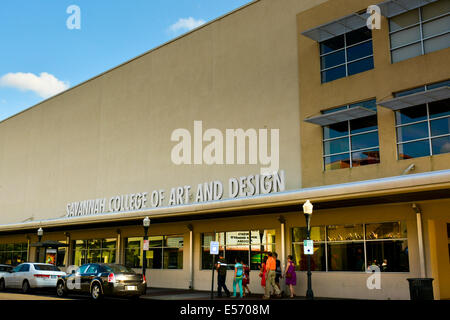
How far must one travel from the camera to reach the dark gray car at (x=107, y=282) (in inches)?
754

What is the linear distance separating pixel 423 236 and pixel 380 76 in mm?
6779

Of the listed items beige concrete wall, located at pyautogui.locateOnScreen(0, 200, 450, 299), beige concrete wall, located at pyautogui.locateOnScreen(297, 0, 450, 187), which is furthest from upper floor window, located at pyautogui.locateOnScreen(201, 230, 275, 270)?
beige concrete wall, located at pyautogui.locateOnScreen(297, 0, 450, 187)

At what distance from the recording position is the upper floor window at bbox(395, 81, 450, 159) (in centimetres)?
1906

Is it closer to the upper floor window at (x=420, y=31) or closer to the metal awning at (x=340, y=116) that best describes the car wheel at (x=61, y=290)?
the metal awning at (x=340, y=116)

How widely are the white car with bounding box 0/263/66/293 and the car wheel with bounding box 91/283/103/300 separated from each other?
5.19m

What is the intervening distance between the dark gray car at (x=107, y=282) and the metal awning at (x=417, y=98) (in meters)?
12.0

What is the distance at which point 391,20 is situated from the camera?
838 inches

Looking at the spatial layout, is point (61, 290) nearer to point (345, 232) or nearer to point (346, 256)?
point (346, 256)

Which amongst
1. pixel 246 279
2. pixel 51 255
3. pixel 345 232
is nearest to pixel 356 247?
pixel 345 232

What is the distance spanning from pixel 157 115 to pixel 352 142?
1350 cm

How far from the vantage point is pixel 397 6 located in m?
20.5

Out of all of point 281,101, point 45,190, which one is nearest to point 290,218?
point 281,101

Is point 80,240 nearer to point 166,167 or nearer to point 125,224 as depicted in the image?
point 125,224

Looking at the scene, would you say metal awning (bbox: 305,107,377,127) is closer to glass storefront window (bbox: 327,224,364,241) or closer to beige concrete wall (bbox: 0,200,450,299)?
beige concrete wall (bbox: 0,200,450,299)
